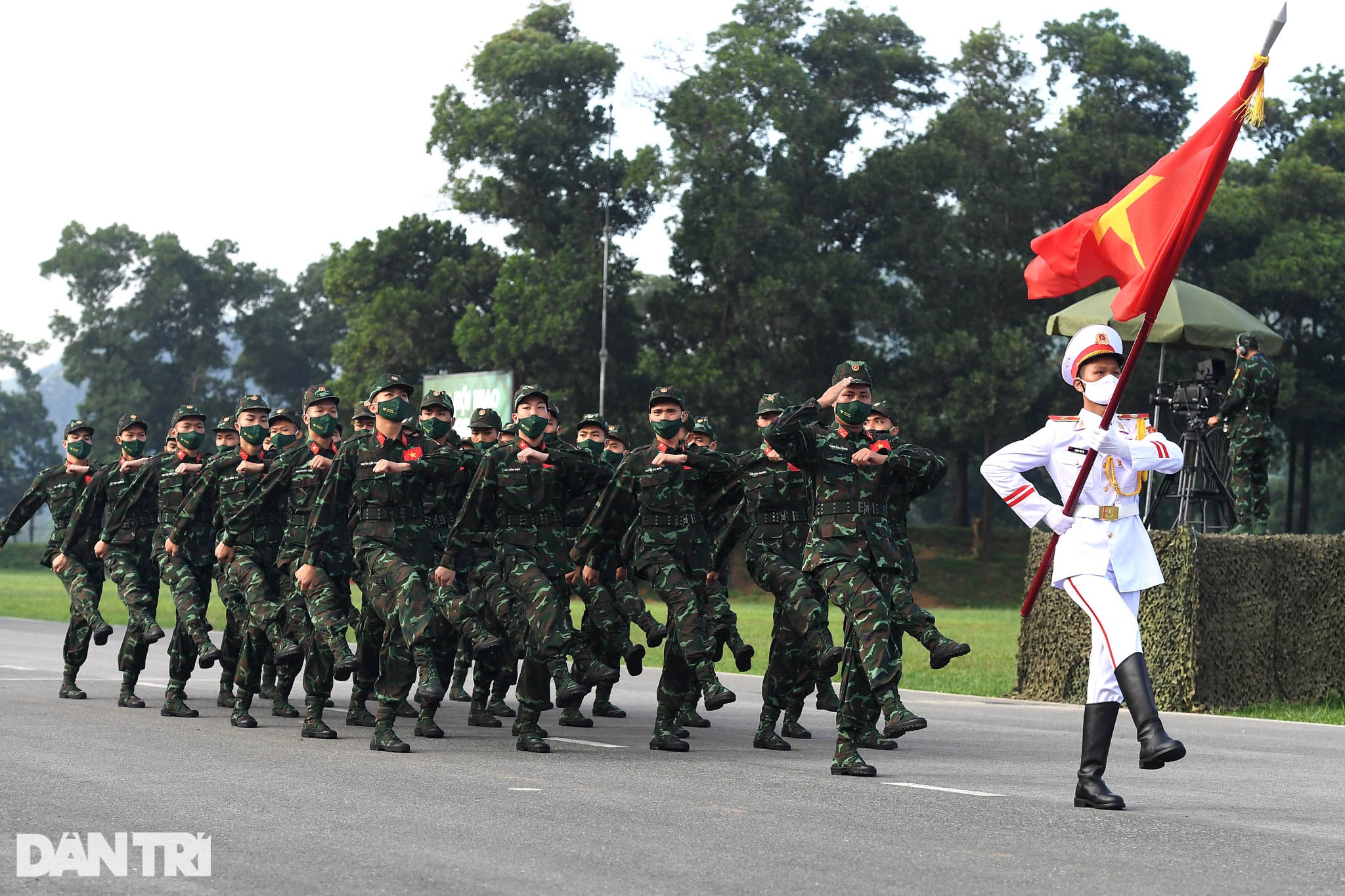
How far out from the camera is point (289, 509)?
1234 cm

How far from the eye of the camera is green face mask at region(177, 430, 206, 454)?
13672 millimetres

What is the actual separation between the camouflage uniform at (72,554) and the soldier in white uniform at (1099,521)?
8608mm

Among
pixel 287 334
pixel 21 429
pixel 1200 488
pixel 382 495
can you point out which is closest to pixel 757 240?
pixel 1200 488

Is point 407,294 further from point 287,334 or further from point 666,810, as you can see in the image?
point 666,810

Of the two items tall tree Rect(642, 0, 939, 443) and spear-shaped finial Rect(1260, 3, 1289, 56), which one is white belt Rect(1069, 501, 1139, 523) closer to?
spear-shaped finial Rect(1260, 3, 1289, 56)

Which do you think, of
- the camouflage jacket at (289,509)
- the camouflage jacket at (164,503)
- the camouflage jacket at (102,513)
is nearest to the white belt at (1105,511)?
the camouflage jacket at (289,509)

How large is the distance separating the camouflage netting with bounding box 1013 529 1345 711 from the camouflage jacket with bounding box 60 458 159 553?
768 centimetres

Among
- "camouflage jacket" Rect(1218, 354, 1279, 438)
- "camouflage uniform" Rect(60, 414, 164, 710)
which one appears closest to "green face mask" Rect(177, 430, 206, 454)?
"camouflage uniform" Rect(60, 414, 164, 710)

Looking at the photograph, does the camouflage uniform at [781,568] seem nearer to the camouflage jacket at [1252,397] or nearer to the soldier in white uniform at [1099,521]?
the soldier in white uniform at [1099,521]

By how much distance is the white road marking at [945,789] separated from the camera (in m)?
8.86

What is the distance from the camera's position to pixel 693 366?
44094 millimetres

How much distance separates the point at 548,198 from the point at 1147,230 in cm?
3911

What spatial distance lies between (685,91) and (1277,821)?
127 feet

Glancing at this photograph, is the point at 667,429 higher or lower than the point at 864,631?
→ higher
